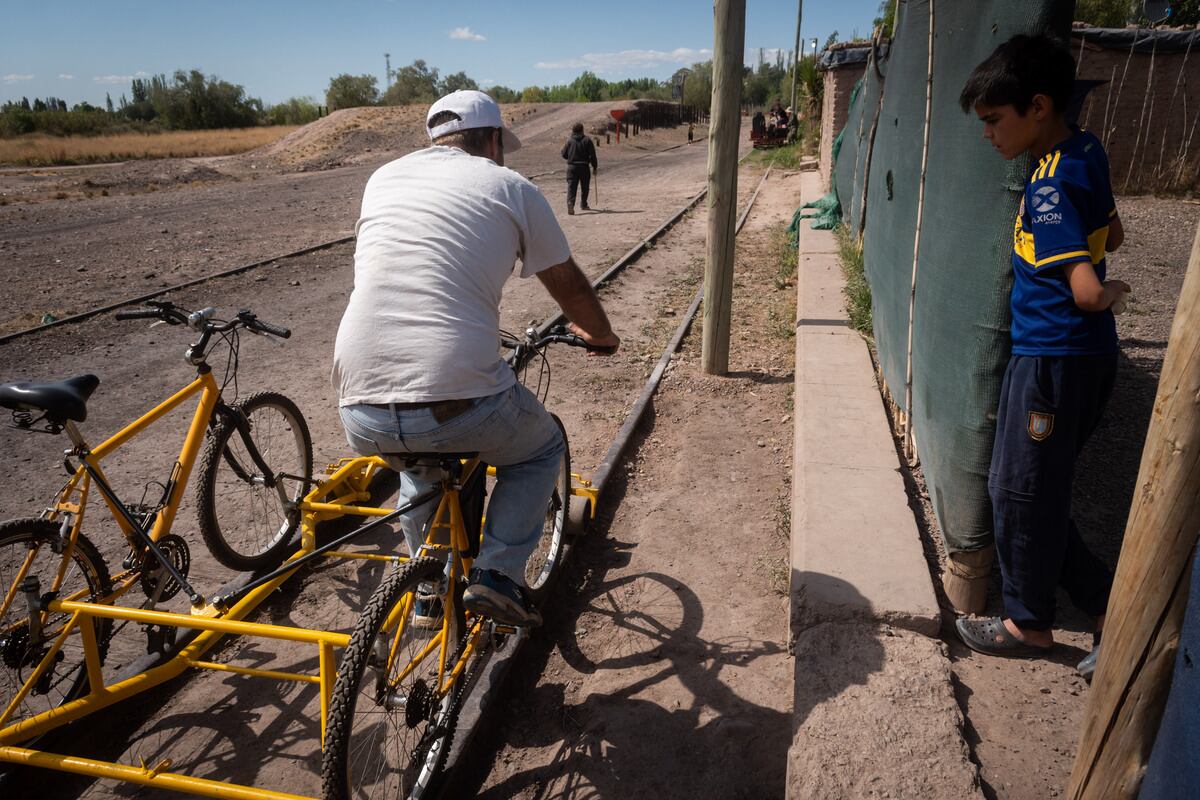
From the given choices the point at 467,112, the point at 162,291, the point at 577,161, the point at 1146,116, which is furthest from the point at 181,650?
the point at 577,161

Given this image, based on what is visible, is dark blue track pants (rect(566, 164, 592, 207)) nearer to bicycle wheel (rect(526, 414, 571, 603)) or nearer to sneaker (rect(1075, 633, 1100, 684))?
bicycle wheel (rect(526, 414, 571, 603))

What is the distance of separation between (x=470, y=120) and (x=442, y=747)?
219 cm

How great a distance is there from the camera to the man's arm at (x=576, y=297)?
276cm

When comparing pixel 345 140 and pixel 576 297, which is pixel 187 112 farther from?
pixel 576 297

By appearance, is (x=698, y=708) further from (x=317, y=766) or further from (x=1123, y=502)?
(x=1123, y=502)

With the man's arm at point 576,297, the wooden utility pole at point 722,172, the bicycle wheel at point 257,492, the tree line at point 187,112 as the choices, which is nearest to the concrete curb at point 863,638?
the man's arm at point 576,297

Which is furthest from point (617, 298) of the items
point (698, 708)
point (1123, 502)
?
point (698, 708)

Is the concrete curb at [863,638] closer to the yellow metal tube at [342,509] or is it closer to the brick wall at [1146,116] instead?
the yellow metal tube at [342,509]

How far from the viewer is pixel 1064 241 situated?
95.3 inches

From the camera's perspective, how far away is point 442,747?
8.57 feet

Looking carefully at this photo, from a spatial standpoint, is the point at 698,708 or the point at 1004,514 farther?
the point at 698,708

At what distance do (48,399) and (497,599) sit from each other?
1.61m

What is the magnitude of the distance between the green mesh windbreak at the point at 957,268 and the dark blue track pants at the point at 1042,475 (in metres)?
0.17

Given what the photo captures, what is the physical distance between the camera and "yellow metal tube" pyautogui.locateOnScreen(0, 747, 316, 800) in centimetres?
213
